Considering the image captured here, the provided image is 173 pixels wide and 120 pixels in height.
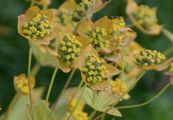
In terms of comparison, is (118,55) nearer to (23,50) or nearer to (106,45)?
(106,45)

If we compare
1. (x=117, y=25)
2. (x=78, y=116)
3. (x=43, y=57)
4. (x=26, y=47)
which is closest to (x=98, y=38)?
(x=117, y=25)

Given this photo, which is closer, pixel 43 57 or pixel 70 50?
pixel 70 50

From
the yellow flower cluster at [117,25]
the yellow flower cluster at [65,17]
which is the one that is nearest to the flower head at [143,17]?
the yellow flower cluster at [65,17]

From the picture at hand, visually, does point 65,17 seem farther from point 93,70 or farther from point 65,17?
point 93,70

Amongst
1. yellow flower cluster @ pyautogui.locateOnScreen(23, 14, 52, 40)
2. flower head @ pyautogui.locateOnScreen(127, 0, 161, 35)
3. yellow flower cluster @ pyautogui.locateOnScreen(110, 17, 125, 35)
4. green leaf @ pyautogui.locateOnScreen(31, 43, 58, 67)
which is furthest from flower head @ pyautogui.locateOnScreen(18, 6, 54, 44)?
flower head @ pyautogui.locateOnScreen(127, 0, 161, 35)

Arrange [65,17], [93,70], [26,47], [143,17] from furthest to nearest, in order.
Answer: [26,47] < [143,17] < [65,17] < [93,70]

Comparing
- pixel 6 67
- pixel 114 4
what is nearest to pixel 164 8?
pixel 114 4
